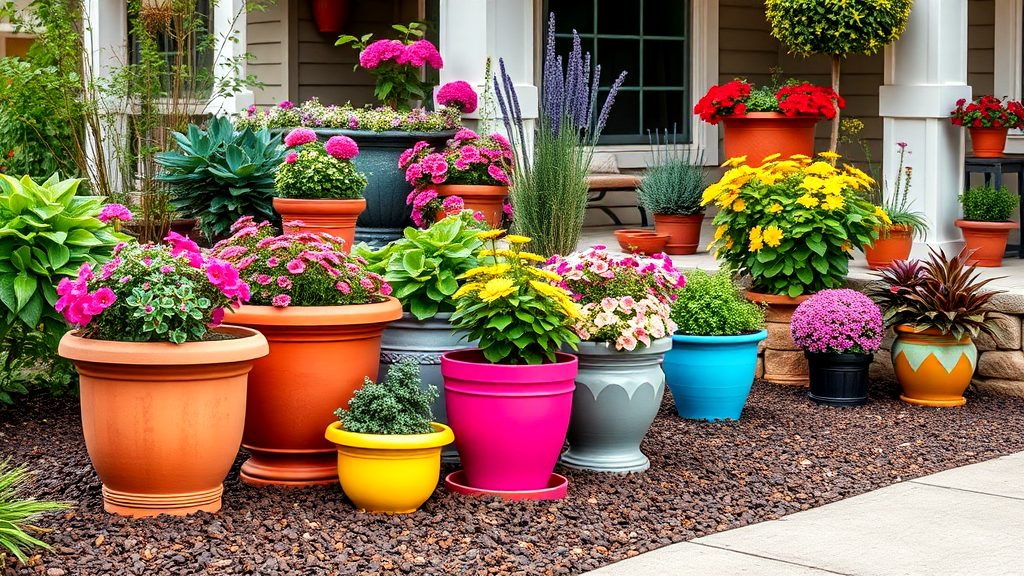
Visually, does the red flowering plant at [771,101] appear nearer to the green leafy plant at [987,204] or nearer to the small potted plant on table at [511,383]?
the green leafy plant at [987,204]

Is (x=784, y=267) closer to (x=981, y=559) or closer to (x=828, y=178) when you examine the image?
(x=828, y=178)

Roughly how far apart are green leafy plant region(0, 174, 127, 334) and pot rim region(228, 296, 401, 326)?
91 cm

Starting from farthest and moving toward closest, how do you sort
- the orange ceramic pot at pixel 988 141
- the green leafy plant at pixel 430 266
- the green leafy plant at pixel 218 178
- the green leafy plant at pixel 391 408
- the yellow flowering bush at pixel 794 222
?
1. the orange ceramic pot at pixel 988 141
2. the green leafy plant at pixel 218 178
3. the yellow flowering bush at pixel 794 222
4. the green leafy plant at pixel 430 266
5. the green leafy plant at pixel 391 408

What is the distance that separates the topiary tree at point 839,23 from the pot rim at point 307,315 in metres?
3.62

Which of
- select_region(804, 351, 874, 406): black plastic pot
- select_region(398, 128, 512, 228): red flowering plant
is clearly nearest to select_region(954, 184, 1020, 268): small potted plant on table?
select_region(804, 351, 874, 406): black plastic pot

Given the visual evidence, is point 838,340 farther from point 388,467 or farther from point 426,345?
point 388,467

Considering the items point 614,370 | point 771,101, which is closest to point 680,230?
point 771,101

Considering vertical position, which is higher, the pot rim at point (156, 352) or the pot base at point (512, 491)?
the pot rim at point (156, 352)

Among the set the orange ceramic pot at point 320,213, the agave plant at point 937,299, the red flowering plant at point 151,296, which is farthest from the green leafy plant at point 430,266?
the agave plant at point 937,299

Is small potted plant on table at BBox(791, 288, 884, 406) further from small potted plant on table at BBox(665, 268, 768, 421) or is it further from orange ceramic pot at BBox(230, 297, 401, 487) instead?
orange ceramic pot at BBox(230, 297, 401, 487)

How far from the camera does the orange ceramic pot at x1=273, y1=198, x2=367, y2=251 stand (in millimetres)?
6039

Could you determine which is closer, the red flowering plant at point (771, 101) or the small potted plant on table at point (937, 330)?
the small potted plant on table at point (937, 330)

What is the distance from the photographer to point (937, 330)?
5.68m

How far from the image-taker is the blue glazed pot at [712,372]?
525 cm
